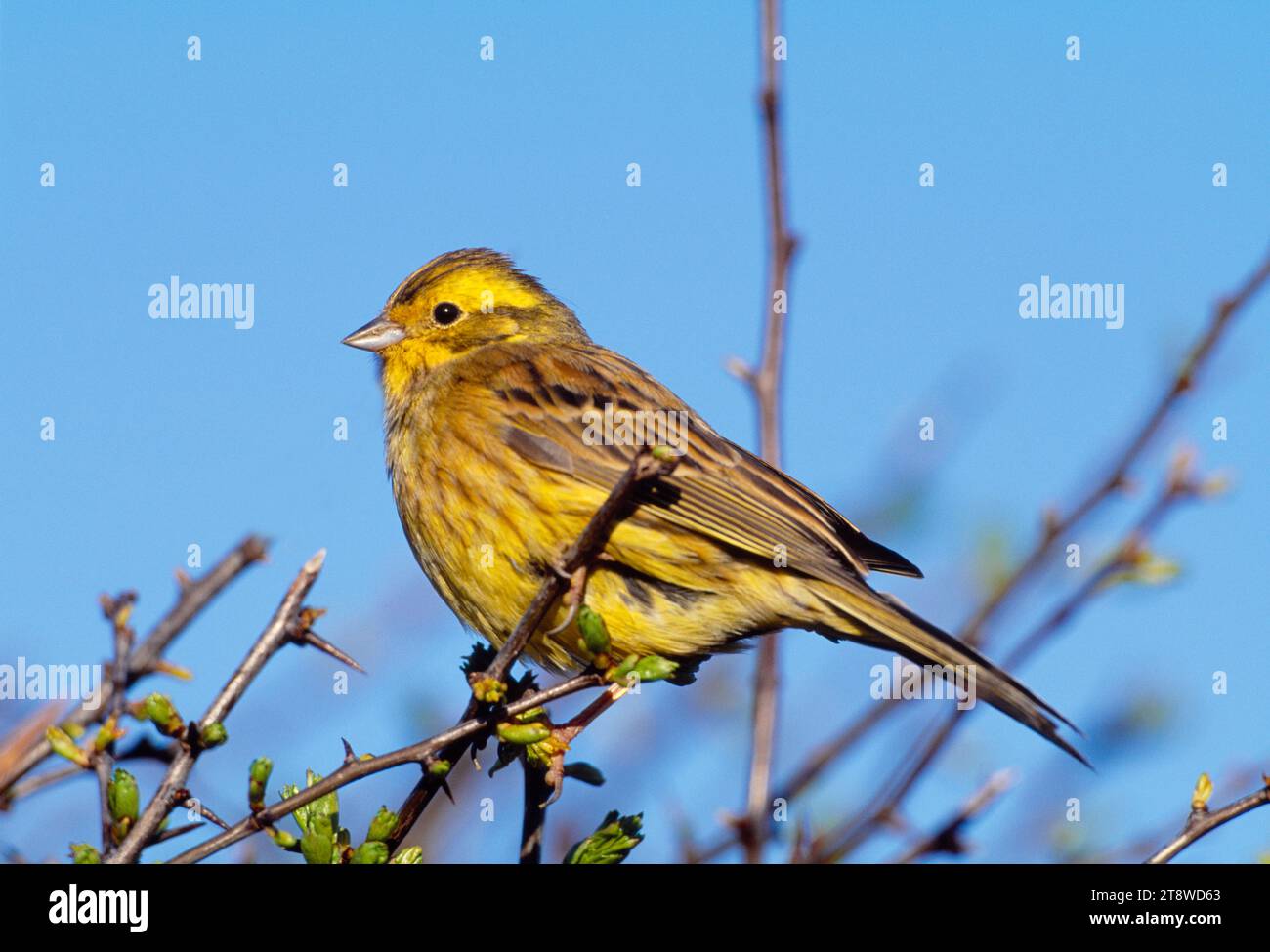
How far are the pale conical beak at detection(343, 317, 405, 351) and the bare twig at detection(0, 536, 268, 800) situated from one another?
3.12m

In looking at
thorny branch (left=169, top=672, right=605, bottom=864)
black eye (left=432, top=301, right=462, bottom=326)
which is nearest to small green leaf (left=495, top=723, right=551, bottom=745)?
thorny branch (left=169, top=672, right=605, bottom=864)

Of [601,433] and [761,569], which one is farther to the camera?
[601,433]

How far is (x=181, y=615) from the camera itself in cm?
308

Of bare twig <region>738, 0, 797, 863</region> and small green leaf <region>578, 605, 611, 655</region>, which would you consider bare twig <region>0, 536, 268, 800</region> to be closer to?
small green leaf <region>578, 605, 611, 655</region>

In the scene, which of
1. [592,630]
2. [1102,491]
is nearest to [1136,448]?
[1102,491]

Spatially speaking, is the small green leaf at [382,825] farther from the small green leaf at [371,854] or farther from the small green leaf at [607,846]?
the small green leaf at [607,846]

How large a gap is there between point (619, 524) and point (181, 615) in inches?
75.4

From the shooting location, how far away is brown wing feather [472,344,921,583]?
16.0ft

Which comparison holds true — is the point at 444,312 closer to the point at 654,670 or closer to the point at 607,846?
the point at 654,670
